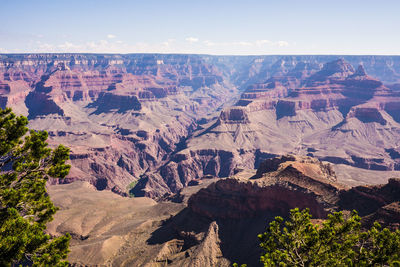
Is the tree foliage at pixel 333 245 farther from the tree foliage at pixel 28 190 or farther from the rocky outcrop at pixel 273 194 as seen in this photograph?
the rocky outcrop at pixel 273 194

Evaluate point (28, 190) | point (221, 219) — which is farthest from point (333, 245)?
point (221, 219)

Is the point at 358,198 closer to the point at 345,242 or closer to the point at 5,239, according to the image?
the point at 345,242

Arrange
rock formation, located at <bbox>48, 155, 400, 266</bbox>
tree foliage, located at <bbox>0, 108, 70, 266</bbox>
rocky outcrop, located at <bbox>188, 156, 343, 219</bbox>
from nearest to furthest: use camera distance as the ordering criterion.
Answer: tree foliage, located at <bbox>0, 108, 70, 266</bbox>
rock formation, located at <bbox>48, 155, 400, 266</bbox>
rocky outcrop, located at <bbox>188, 156, 343, 219</bbox>

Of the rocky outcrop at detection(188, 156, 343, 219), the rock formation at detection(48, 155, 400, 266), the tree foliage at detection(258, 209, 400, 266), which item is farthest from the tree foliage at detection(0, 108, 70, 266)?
the rocky outcrop at detection(188, 156, 343, 219)

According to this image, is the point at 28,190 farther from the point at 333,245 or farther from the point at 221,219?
the point at 221,219

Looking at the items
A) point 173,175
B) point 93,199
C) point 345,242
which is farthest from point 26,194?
point 173,175

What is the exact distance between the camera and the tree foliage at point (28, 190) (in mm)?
20328

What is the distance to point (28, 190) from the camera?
22.7 m

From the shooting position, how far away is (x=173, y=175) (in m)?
172

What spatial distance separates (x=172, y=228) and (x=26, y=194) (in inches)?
2339

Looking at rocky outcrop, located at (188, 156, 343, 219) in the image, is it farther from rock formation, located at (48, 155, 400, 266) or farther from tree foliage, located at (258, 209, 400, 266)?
tree foliage, located at (258, 209, 400, 266)

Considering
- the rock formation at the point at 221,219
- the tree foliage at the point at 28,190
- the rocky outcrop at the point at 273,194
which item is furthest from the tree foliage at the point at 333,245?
the rocky outcrop at the point at 273,194

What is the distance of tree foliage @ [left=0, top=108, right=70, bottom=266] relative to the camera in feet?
66.7

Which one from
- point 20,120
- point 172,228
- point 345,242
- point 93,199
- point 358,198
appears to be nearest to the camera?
point 345,242
